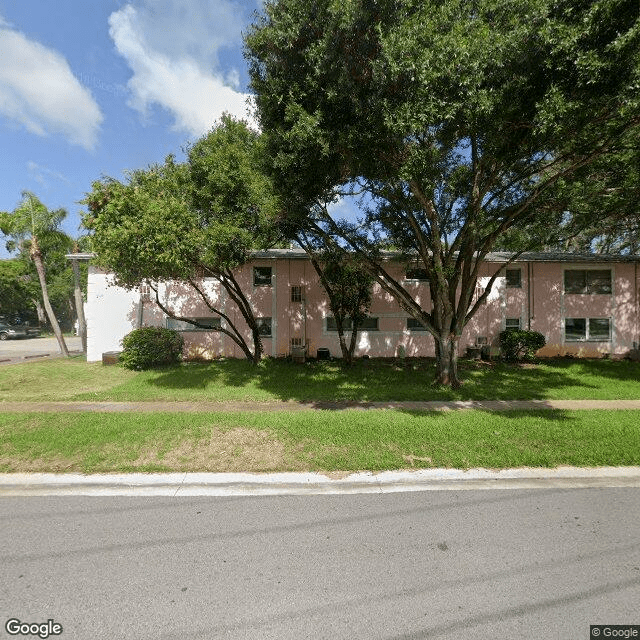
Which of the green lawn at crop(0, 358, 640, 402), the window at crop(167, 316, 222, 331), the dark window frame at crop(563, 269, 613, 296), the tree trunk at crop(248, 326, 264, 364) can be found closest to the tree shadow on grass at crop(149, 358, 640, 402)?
the green lawn at crop(0, 358, 640, 402)

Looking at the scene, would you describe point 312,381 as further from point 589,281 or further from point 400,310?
point 589,281

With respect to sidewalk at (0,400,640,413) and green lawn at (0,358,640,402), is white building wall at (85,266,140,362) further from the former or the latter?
sidewalk at (0,400,640,413)

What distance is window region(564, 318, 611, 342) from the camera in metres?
16.2

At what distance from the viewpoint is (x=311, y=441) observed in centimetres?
586

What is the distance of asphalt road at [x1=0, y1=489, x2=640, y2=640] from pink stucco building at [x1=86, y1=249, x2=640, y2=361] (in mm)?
11522

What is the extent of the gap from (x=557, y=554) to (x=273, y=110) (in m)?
7.78

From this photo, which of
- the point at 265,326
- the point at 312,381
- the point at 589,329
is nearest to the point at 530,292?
the point at 589,329

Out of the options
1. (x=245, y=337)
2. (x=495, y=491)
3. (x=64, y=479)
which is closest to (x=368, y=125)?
(x=495, y=491)

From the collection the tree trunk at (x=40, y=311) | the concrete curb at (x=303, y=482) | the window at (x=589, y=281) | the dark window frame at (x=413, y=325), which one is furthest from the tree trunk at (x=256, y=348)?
the tree trunk at (x=40, y=311)

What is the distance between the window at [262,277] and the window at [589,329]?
44.4ft

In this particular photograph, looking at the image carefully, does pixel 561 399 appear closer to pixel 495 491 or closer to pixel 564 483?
pixel 564 483

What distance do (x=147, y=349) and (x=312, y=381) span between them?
6.26 metres

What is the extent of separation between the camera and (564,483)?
15.3 ft

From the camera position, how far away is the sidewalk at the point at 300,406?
7.71 m
